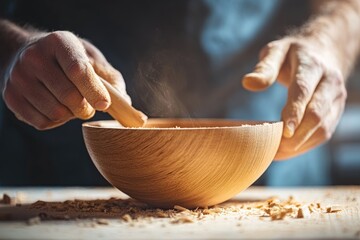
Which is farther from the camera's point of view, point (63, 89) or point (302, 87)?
point (302, 87)

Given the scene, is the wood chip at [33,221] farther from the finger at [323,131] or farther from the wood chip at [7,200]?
the finger at [323,131]

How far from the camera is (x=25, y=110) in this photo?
4.13 ft

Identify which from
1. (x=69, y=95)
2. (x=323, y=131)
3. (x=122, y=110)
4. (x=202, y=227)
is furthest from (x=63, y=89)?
(x=323, y=131)

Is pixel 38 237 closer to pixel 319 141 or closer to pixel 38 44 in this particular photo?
pixel 38 44

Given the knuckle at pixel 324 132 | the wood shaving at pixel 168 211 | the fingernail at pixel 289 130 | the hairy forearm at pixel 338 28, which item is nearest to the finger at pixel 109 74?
the wood shaving at pixel 168 211

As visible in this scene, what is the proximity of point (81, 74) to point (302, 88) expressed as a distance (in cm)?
49

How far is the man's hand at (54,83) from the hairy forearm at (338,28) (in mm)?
823

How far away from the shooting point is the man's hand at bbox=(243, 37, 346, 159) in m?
1.28

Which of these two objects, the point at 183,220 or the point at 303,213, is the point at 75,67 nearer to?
the point at 183,220

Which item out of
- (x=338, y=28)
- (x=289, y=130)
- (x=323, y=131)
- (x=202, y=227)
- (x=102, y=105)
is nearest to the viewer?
(x=202, y=227)

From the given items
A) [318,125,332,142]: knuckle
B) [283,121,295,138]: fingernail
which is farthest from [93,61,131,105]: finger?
[318,125,332,142]: knuckle

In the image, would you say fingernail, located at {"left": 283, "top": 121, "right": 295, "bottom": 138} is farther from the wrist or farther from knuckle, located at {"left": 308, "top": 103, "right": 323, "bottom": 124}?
the wrist

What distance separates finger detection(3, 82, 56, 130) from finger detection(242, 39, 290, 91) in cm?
42

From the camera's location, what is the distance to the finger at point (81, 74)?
109 cm
